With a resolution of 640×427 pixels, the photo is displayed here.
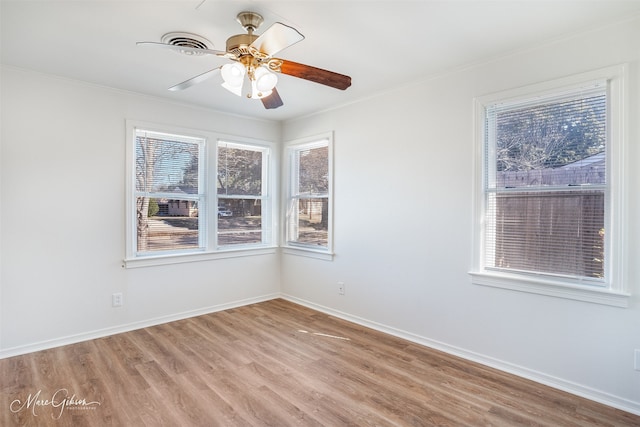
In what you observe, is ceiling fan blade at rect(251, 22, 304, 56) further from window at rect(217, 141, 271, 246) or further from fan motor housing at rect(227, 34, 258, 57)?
window at rect(217, 141, 271, 246)

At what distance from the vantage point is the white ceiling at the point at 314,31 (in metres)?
2.03

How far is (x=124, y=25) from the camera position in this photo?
7.34 ft

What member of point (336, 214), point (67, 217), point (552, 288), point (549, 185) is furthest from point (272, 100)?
point (552, 288)

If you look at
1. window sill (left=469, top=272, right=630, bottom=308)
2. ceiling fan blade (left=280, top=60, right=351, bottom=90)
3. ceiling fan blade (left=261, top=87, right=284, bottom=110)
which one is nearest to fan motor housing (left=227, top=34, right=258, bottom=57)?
ceiling fan blade (left=280, top=60, right=351, bottom=90)

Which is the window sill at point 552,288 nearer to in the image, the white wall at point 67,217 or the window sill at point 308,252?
the window sill at point 308,252

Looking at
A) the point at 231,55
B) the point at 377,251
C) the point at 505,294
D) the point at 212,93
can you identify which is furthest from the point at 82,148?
the point at 505,294

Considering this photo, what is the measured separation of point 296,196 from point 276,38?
2952 mm

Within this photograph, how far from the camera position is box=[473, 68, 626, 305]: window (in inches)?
89.0

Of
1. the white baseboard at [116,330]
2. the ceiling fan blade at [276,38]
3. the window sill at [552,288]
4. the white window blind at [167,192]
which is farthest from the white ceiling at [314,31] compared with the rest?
the white baseboard at [116,330]

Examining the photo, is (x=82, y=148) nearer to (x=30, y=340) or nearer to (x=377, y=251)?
(x=30, y=340)

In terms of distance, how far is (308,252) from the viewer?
4.44 meters

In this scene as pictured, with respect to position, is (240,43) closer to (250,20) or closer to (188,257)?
(250,20)

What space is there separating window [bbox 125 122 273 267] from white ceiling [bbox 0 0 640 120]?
87cm

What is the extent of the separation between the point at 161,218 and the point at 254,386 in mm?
2251
